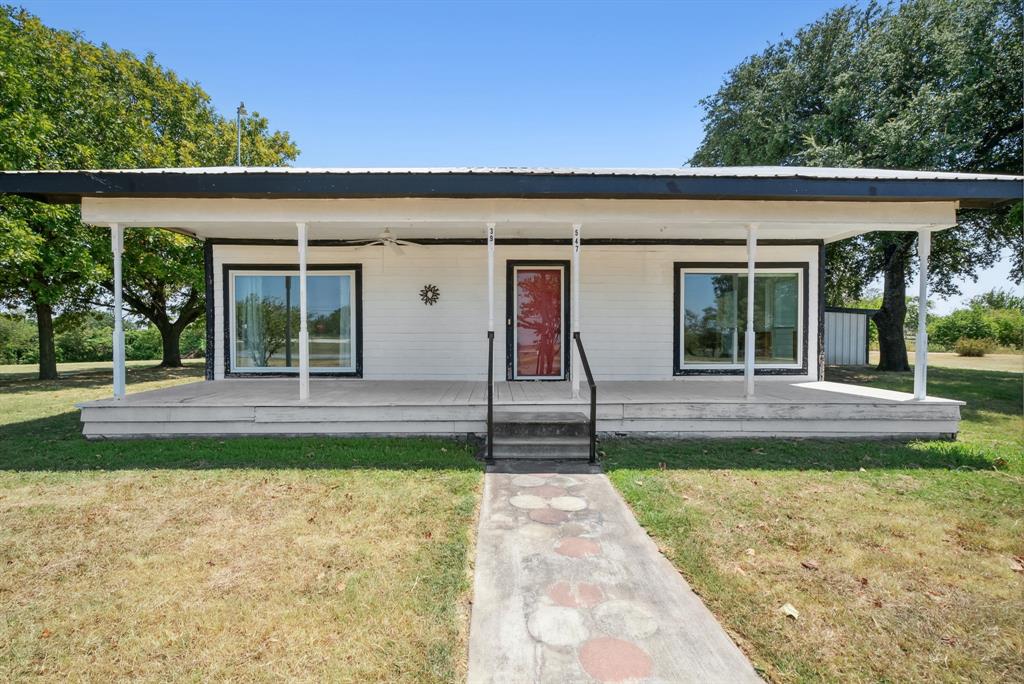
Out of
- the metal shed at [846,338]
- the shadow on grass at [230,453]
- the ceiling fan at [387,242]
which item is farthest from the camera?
the metal shed at [846,338]

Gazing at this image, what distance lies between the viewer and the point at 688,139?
17031 millimetres

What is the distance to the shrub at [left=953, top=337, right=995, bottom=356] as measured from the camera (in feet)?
68.1

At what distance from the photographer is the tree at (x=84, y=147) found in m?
10.1

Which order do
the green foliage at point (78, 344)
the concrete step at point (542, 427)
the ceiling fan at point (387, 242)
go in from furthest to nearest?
the green foliage at point (78, 344)
the ceiling fan at point (387, 242)
the concrete step at point (542, 427)

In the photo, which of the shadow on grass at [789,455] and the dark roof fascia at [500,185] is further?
the dark roof fascia at [500,185]

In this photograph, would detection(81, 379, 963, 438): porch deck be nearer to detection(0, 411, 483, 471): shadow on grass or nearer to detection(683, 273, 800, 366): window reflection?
detection(0, 411, 483, 471): shadow on grass

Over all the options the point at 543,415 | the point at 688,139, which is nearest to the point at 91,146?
the point at 543,415

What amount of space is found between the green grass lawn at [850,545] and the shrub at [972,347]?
20423mm

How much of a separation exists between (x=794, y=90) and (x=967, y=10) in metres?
→ 4.07

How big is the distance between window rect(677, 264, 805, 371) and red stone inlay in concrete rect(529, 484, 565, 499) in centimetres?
460

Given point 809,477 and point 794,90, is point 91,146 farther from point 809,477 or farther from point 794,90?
point 794,90

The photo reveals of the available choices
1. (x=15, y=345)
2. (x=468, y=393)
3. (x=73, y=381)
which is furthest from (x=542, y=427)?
(x=15, y=345)

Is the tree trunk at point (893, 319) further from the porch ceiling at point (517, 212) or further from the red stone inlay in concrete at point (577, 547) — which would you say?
the red stone inlay in concrete at point (577, 547)

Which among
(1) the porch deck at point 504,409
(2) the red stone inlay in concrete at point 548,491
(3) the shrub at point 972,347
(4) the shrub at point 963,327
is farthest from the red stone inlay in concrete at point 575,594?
(4) the shrub at point 963,327
